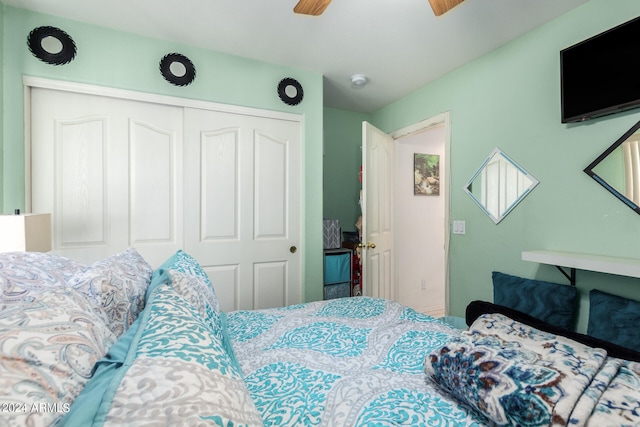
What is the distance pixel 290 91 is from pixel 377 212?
141 centimetres

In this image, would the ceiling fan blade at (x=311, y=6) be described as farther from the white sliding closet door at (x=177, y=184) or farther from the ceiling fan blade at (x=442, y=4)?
the white sliding closet door at (x=177, y=184)

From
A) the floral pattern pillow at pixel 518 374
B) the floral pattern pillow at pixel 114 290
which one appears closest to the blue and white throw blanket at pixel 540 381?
the floral pattern pillow at pixel 518 374

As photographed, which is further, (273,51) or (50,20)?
(273,51)

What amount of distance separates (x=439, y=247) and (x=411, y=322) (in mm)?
2657

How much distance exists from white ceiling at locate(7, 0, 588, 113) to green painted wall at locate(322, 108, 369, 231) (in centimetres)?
99

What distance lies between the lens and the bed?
1.55 ft

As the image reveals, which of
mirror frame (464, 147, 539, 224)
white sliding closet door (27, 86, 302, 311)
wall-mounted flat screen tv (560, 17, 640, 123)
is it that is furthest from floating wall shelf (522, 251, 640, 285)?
white sliding closet door (27, 86, 302, 311)

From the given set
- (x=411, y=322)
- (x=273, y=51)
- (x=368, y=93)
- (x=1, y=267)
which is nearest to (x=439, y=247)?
(x=368, y=93)

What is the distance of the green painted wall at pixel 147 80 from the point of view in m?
1.84

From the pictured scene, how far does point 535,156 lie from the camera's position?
2002mm

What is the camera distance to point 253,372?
40.3 inches

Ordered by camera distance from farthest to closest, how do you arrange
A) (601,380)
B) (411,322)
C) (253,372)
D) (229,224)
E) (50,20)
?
(229,224)
(50,20)
(411,322)
(253,372)
(601,380)

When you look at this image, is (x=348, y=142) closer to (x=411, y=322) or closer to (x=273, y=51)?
(x=273, y=51)

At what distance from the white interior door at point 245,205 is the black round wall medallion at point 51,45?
2.59ft
